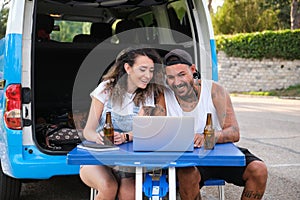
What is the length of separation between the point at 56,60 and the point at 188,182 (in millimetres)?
3168

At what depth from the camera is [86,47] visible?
5.88 m

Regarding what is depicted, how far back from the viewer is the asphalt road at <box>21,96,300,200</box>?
5.31 meters

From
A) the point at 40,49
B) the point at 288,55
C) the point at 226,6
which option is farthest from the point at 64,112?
the point at 226,6

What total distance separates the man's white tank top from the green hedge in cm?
2086

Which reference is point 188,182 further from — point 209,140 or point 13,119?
point 13,119

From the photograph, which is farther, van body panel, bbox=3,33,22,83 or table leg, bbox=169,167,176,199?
van body panel, bbox=3,33,22,83

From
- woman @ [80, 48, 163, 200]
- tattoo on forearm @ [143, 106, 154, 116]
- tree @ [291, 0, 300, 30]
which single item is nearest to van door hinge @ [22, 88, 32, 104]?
woman @ [80, 48, 163, 200]

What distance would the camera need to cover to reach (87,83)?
5238mm

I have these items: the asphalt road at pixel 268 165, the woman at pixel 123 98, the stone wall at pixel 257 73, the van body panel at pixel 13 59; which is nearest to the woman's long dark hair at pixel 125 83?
the woman at pixel 123 98

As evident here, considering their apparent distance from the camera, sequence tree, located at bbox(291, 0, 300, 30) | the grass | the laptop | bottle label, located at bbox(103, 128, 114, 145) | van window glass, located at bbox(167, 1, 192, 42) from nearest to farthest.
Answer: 1. the laptop
2. bottle label, located at bbox(103, 128, 114, 145)
3. van window glass, located at bbox(167, 1, 192, 42)
4. the grass
5. tree, located at bbox(291, 0, 300, 30)

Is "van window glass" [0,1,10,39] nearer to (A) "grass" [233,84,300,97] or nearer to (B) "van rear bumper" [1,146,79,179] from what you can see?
(B) "van rear bumper" [1,146,79,179]

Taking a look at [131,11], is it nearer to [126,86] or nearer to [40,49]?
[40,49]

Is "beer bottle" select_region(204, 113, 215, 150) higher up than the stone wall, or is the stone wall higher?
"beer bottle" select_region(204, 113, 215, 150)

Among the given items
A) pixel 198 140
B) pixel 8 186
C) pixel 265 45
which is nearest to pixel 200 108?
pixel 198 140
